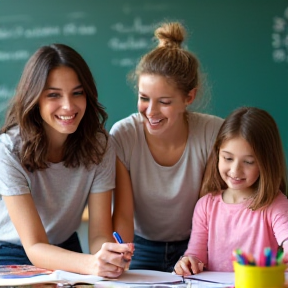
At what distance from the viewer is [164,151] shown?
201 cm

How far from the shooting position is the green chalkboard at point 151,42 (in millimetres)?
3139

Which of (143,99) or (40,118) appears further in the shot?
(143,99)

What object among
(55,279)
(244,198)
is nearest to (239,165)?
(244,198)

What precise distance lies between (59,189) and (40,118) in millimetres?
231

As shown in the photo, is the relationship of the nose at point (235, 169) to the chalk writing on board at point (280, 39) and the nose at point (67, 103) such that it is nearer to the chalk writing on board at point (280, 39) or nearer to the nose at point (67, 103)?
the nose at point (67, 103)

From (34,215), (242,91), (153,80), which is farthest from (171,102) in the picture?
(242,91)

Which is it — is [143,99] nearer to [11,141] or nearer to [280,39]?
[11,141]

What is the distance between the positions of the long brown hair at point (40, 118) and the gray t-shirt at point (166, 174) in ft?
0.50

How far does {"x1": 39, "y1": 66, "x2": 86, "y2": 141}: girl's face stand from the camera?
1713mm

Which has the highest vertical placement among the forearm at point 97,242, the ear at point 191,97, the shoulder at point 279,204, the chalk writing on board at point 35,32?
the chalk writing on board at point 35,32

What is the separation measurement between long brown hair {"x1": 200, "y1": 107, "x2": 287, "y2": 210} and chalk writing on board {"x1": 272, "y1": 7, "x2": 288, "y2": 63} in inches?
56.6

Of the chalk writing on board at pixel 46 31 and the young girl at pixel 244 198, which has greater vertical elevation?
the chalk writing on board at pixel 46 31

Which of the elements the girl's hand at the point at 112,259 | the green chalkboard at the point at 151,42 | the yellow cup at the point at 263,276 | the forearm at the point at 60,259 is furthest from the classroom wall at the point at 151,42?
the yellow cup at the point at 263,276

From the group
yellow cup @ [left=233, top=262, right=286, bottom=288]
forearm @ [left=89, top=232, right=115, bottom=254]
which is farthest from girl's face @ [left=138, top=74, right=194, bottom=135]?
yellow cup @ [left=233, top=262, right=286, bottom=288]
